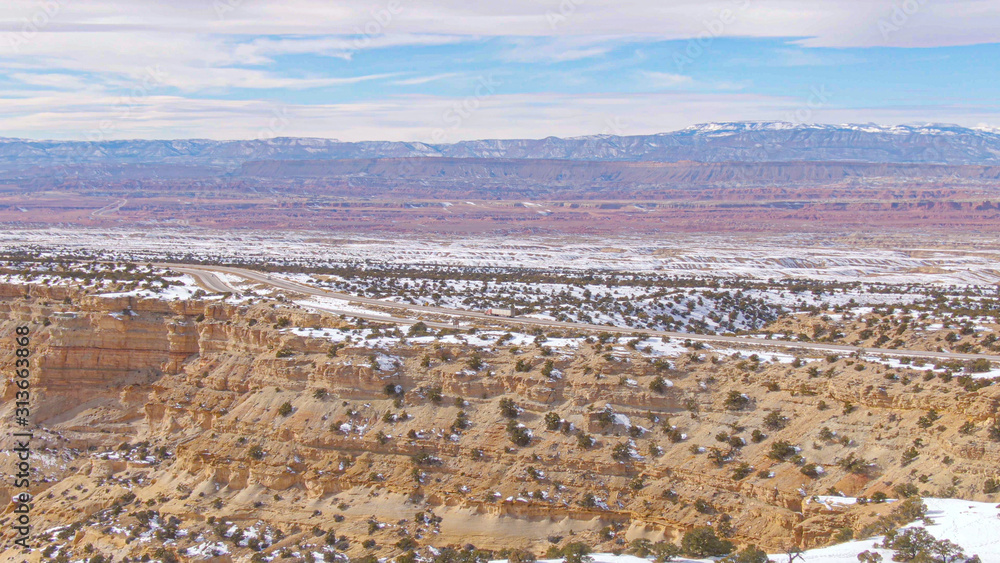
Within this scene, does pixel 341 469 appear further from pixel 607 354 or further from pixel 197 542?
pixel 607 354

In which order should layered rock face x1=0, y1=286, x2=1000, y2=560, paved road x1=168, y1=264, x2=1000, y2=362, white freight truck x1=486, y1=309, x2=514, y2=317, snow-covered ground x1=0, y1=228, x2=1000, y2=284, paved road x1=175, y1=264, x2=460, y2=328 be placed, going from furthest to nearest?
1. snow-covered ground x1=0, y1=228, x2=1000, y2=284
2. white freight truck x1=486, y1=309, x2=514, y2=317
3. paved road x1=175, y1=264, x2=460, y2=328
4. paved road x1=168, y1=264, x2=1000, y2=362
5. layered rock face x1=0, y1=286, x2=1000, y2=560

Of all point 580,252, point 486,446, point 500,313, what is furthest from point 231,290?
point 580,252

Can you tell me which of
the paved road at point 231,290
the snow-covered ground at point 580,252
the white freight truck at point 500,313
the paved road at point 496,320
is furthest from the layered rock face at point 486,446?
the snow-covered ground at point 580,252

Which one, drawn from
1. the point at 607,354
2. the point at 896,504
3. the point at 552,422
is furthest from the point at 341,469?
the point at 896,504

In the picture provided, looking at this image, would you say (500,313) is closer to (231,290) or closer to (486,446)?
(486,446)

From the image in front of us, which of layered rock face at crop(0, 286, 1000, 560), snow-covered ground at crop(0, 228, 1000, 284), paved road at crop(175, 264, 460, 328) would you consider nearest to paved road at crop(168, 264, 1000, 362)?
paved road at crop(175, 264, 460, 328)

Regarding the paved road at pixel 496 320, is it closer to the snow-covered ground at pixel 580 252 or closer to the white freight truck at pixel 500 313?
the white freight truck at pixel 500 313

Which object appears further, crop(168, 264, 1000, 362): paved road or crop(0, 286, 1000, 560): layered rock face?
crop(168, 264, 1000, 362): paved road

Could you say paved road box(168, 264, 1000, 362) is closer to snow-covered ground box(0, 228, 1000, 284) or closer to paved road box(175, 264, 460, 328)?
paved road box(175, 264, 460, 328)
